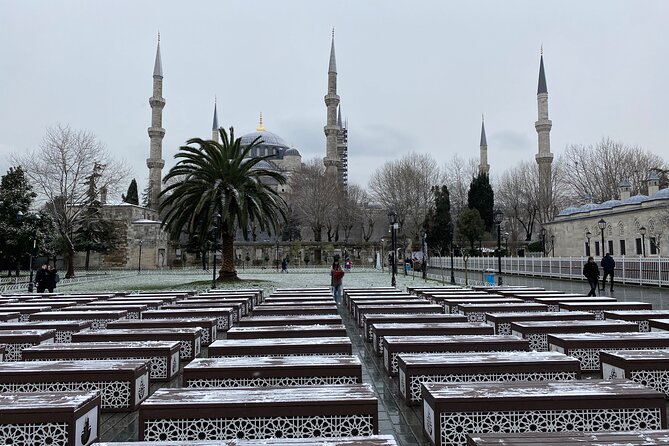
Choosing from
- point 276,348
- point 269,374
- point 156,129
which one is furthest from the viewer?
point 156,129

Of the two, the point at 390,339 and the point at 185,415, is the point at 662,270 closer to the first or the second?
the point at 390,339

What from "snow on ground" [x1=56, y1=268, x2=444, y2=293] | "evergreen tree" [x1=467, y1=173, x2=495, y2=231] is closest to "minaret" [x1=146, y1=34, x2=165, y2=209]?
"snow on ground" [x1=56, y1=268, x2=444, y2=293]

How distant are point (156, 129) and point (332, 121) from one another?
64.3 feet

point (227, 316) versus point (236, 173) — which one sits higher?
point (236, 173)

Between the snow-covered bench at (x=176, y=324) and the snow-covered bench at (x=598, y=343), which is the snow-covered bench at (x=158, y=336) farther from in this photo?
the snow-covered bench at (x=598, y=343)

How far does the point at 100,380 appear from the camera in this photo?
4637 millimetres

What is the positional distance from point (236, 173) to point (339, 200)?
1200 inches

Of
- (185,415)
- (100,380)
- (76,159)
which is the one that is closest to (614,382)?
(185,415)

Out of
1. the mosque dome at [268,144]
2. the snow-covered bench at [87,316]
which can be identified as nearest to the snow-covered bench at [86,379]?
the snow-covered bench at [87,316]

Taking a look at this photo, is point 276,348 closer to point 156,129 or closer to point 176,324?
point 176,324

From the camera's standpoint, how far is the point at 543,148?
50688 mm

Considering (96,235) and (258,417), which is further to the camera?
(96,235)

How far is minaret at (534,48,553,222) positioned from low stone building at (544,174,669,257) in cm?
763

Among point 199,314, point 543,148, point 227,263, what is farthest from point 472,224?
point 199,314
